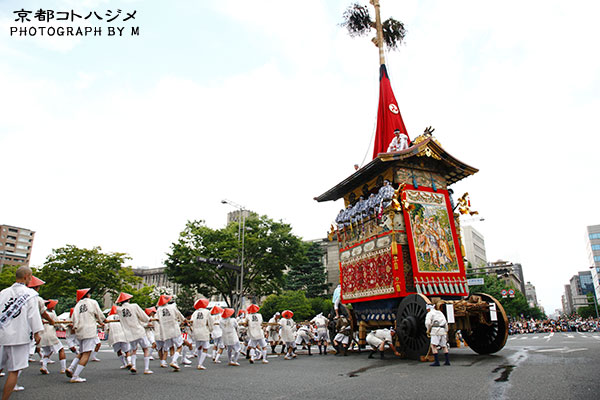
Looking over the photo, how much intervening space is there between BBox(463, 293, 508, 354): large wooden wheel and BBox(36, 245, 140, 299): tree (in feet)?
113

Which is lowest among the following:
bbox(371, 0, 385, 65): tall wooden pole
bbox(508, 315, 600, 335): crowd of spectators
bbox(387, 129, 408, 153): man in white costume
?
bbox(508, 315, 600, 335): crowd of spectators

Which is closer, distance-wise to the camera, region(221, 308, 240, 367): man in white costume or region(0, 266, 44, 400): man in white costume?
region(0, 266, 44, 400): man in white costume

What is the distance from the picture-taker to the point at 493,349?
1177 centimetres

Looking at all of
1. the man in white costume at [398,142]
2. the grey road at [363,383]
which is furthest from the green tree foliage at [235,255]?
the grey road at [363,383]

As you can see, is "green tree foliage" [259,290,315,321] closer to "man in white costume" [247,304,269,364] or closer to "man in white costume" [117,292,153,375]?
"man in white costume" [247,304,269,364]

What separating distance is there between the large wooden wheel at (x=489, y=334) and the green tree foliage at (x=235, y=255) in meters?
21.4

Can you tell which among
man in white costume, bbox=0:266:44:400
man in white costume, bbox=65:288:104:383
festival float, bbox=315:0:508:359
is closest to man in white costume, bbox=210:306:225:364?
man in white costume, bbox=65:288:104:383

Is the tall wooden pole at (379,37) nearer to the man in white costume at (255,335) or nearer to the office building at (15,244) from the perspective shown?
the man in white costume at (255,335)

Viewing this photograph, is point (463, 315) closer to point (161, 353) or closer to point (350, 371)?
point (350, 371)

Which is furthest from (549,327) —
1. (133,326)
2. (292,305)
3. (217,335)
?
(133,326)

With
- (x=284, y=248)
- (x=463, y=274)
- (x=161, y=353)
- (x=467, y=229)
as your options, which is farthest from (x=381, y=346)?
(x=467, y=229)

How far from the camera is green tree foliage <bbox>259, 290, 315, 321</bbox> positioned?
3956cm

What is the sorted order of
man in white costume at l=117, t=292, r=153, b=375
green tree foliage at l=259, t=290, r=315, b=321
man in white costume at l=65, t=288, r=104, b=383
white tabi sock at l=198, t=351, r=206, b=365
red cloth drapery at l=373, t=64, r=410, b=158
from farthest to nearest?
green tree foliage at l=259, t=290, r=315, b=321
red cloth drapery at l=373, t=64, r=410, b=158
white tabi sock at l=198, t=351, r=206, b=365
man in white costume at l=117, t=292, r=153, b=375
man in white costume at l=65, t=288, r=104, b=383

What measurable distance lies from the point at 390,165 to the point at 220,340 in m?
9.22
